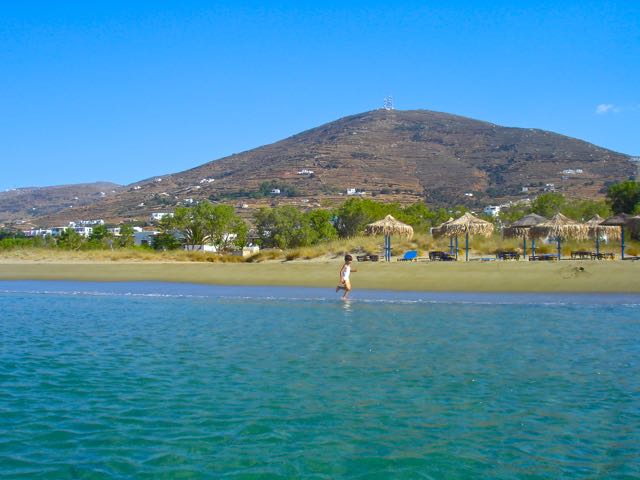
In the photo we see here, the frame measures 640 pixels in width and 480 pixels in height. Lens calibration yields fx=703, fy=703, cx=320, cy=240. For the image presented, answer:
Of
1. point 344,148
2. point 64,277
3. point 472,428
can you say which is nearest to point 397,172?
point 344,148

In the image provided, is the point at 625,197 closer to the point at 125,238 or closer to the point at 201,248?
the point at 201,248

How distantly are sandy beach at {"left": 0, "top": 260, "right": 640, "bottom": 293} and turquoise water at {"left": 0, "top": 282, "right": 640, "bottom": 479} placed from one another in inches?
197

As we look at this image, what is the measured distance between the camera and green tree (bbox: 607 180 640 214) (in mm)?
45781

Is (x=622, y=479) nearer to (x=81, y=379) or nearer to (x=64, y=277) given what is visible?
(x=81, y=379)

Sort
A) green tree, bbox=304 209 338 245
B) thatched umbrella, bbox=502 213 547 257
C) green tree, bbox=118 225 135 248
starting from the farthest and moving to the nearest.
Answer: green tree, bbox=118 225 135 248 → green tree, bbox=304 209 338 245 → thatched umbrella, bbox=502 213 547 257

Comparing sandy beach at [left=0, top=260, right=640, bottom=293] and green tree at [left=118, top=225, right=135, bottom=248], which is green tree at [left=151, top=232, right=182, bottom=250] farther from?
sandy beach at [left=0, top=260, right=640, bottom=293]

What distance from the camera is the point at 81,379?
10.8 m

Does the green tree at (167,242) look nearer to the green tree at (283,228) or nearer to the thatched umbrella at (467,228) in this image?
the green tree at (283,228)

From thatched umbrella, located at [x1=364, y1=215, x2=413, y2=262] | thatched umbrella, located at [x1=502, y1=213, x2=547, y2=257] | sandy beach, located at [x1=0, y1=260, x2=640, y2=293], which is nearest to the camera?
sandy beach, located at [x1=0, y1=260, x2=640, y2=293]

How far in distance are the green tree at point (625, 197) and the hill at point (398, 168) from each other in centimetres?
4361

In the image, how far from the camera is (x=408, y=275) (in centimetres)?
2611

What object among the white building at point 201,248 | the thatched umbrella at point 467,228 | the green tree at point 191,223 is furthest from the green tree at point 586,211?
the green tree at point 191,223

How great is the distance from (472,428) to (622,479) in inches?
73.1

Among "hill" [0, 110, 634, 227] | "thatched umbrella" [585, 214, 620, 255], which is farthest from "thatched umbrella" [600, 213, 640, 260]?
"hill" [0, 110, 634, 227]
